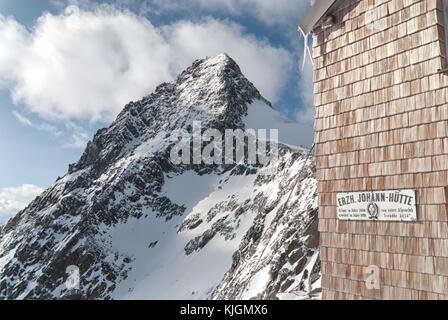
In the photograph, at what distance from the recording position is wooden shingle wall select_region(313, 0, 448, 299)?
6.01m

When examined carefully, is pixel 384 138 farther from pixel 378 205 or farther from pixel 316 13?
pixel 316 13

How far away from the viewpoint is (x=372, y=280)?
22.3 ft

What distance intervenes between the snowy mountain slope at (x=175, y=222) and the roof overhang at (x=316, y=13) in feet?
39.9

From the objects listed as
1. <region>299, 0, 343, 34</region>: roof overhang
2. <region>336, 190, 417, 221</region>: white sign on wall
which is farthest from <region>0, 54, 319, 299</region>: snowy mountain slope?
<region>299, 0, 343, 34</region>: roof overhang

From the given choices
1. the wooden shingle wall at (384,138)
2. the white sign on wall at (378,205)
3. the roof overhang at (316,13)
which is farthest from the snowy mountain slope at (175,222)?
the roof overhang at (316,13)

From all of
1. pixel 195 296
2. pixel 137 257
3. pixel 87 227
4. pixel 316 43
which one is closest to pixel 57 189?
pixel 87 227

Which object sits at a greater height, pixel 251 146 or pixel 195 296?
pixel 251 146

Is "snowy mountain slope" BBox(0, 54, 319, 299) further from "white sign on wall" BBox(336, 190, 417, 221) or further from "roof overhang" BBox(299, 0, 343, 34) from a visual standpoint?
"roof overhang" BBox(299, 0, 343, 34)

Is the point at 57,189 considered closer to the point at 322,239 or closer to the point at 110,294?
the point at 110,294

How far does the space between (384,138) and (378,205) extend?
1339 mm

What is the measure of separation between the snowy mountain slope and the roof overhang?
12163 millimetres

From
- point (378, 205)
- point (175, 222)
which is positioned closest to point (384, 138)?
point (378, 205)

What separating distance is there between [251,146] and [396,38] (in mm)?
56267

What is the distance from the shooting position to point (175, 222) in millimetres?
56094
